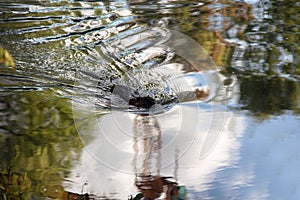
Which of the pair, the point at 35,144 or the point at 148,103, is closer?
the point at 35,144

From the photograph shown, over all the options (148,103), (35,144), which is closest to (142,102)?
(148,103)

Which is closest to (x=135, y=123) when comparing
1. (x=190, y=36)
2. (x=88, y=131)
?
(x=88, y=131)

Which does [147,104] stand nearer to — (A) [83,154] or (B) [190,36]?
(A) [83,154]

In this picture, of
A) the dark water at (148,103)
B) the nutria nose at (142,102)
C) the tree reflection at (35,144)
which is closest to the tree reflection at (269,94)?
the dark water at (148,103)

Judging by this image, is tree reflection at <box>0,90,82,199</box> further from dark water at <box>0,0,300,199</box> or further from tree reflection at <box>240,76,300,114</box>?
tree reflection at <box>240,76,300,114</box>

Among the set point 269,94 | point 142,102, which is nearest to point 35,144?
point 142,102

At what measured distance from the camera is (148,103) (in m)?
3.07

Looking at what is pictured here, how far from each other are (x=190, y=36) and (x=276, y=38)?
63cm

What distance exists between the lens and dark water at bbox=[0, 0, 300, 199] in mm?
2297

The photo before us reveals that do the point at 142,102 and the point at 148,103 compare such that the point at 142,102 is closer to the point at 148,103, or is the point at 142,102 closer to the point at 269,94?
the point at 148,103

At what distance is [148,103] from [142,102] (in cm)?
4

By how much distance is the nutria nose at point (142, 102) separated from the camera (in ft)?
9.97

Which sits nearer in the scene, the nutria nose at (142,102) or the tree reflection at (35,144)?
the tree reflection at (35,144)

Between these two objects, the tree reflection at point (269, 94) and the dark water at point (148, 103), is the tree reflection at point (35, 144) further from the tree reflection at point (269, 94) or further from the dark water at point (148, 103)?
the tree reflection at point (269, 94)
